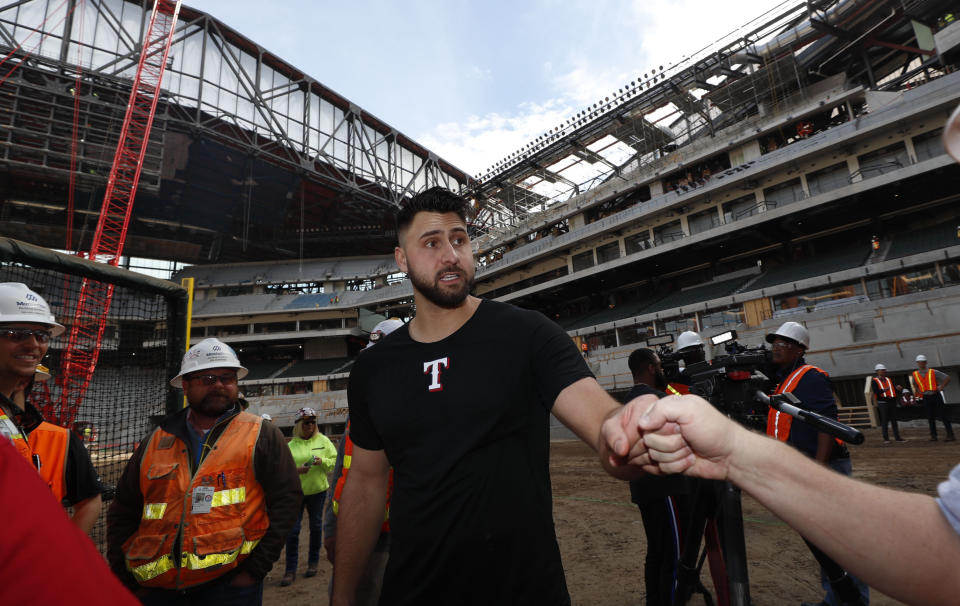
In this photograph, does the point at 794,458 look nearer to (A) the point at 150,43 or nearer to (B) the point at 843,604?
(B) the point at 843,604

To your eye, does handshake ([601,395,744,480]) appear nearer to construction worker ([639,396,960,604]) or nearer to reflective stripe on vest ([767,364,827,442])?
construction worker ([639,396,960,604])

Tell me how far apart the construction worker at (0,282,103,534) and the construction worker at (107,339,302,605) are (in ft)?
0.81

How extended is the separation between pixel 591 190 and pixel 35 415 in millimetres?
36743

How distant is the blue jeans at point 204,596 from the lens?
9.25ft

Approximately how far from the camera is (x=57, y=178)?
32.4m

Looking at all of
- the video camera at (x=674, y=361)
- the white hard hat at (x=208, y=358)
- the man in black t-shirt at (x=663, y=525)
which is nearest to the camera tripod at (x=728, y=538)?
the man in black t-shirt at (x=663, y=525)

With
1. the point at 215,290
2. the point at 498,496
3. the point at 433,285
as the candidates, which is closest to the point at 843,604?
the point at 498,496

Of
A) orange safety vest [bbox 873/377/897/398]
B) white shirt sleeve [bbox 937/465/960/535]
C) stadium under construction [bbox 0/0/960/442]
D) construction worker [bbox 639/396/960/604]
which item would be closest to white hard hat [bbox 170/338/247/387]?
construction worker [bbox 639/396/960/604]

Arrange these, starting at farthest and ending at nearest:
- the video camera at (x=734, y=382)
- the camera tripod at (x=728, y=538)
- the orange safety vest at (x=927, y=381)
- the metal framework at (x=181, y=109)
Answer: the metal framework at (x=181, y=109)
the orange safety vest at (x=927, y=381)
the video camera at (x=734, y=382)
the camera tripod at (x=728, y=538)

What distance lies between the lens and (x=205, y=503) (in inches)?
117

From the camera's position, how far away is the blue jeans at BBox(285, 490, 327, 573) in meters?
5.99

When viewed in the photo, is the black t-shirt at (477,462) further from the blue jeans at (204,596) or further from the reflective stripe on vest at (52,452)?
the reflective stripe on vest at (52,452)

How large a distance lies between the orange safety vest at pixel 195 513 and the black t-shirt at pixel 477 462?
1.74m

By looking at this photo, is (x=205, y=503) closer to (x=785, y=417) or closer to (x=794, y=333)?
(x=785, y=417)
